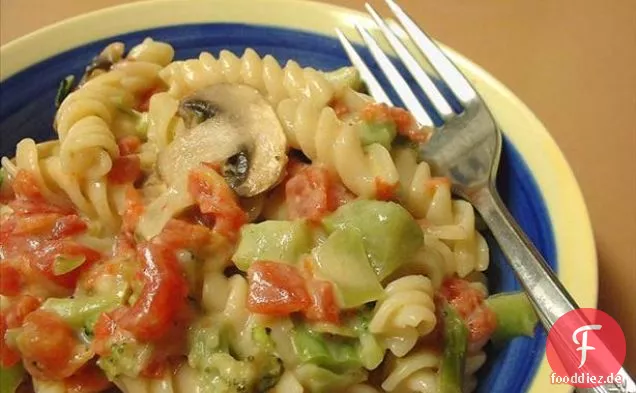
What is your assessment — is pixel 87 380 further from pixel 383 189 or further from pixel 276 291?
pixel 383 189

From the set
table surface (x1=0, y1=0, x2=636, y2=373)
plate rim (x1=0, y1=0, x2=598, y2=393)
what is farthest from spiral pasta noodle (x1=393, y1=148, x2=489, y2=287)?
table surface (x1=0, y1=0, x2=636, y2=373)

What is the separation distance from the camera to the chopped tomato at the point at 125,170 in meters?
1.54

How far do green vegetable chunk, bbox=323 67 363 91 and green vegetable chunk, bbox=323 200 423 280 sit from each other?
0.47 metres

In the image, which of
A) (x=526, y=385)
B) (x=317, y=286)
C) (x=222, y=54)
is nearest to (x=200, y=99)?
(x=222, y=54)

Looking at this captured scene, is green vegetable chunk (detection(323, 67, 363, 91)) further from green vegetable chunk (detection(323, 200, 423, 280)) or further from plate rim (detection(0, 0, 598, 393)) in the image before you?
green vegetable chunk (detection(323, 200, 423, 280))

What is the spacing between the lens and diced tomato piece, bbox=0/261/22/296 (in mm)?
1386

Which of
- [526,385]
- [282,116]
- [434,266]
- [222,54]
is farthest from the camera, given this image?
[222,54]

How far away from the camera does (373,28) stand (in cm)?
181

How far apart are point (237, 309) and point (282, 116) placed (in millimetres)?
424

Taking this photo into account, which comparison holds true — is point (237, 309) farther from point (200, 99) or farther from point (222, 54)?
point (222, 54)

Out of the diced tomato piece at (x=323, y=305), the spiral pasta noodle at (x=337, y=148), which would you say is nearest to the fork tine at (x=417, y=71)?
the spiral pasta noodle at (x=337, y=148)

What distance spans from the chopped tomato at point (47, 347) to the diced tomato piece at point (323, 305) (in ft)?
1.31

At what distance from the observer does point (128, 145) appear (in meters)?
1.63

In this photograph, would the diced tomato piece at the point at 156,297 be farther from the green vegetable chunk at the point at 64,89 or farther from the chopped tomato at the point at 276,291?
the green vegetable chunk at the point at 64,89
